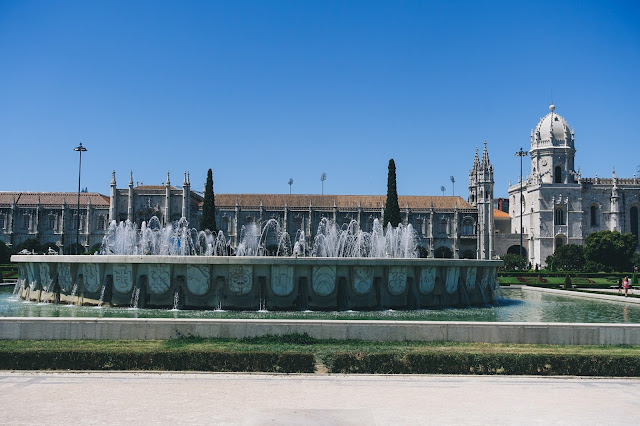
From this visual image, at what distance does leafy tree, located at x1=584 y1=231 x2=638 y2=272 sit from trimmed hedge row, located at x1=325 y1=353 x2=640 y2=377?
185ft

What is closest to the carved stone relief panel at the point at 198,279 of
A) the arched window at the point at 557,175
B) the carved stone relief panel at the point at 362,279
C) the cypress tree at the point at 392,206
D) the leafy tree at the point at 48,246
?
the carved stone relief panel at the point at 362,279

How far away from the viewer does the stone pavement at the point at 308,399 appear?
26.1 feet

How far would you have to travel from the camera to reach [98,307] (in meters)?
20.8

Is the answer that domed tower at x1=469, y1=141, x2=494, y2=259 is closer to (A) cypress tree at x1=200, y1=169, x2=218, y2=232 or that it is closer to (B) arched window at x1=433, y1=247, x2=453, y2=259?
(B) arched window at x1=433, y1=247, x2=453, y2=259

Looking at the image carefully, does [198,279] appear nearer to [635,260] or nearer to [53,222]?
[635,260]

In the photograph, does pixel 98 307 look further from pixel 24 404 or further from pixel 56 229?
pixel 56 229

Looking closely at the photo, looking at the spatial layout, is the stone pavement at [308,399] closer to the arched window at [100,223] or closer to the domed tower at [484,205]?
the domed tower at [484,205]

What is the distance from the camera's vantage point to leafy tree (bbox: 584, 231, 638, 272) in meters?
63.4

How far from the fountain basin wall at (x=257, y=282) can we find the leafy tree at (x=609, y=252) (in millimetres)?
48194

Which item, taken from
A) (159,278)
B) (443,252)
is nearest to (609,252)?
(443,252)

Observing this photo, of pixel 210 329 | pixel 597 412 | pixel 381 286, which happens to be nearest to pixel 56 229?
pixel 381 286

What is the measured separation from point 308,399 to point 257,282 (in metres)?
11.1

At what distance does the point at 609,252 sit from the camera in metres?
63.4

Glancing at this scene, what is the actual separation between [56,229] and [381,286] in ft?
207
